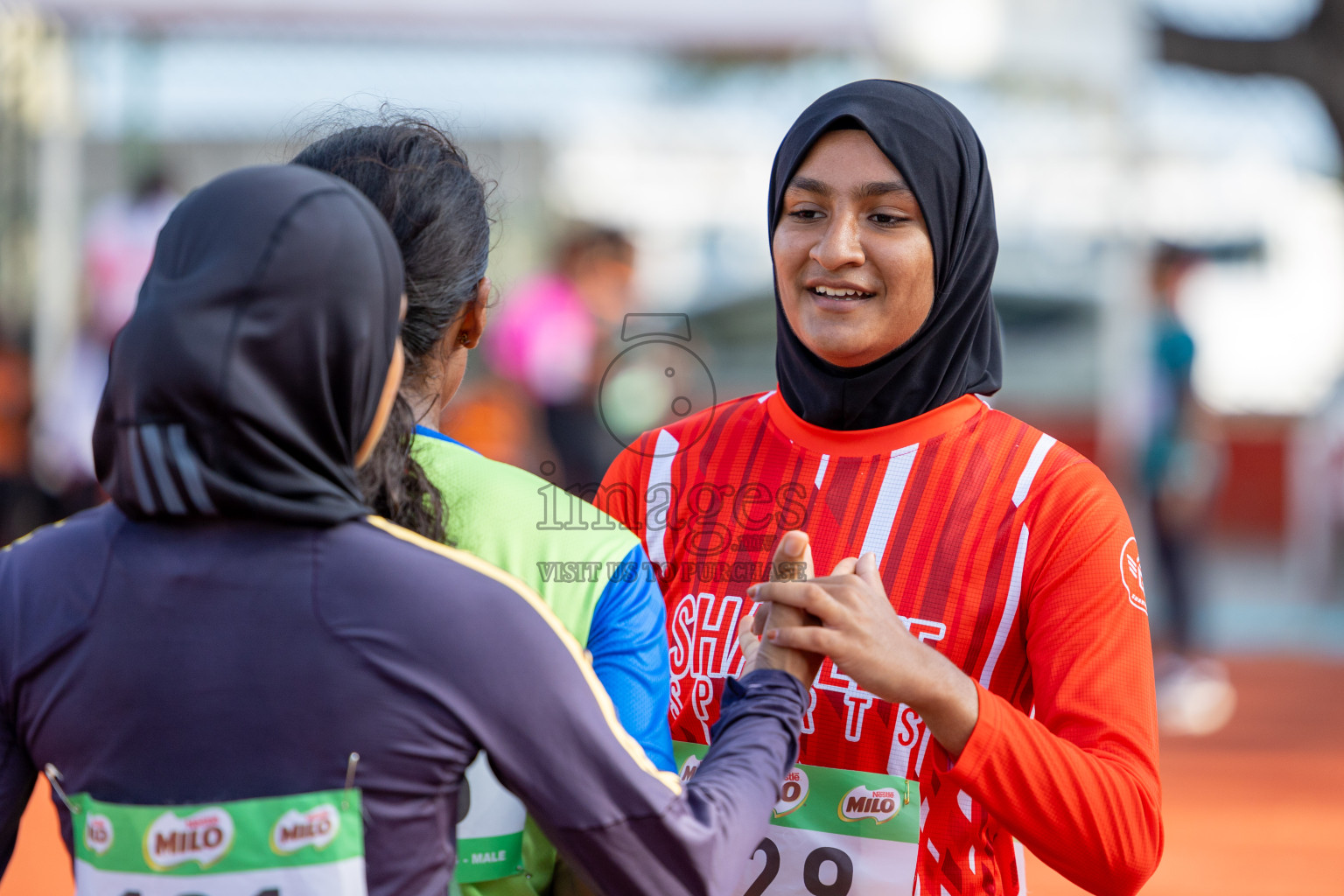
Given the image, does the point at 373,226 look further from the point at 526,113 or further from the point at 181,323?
the point at 526,113

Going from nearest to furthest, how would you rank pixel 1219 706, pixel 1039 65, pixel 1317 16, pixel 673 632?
pixel 673 632 → pixel 1219 706 → pixel 1039 65 → pixel 1317 16

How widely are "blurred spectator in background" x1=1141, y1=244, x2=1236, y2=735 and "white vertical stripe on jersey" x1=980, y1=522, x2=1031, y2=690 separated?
5653 millimetres

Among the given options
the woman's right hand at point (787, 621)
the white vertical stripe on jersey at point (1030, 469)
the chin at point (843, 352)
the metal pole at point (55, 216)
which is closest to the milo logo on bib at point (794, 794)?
the woman's right hand at point (787, 621)

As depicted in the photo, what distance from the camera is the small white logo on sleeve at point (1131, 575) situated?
1810 millimetres

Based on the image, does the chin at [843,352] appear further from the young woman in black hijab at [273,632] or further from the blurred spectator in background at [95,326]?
the blurred spectator in background at [95,326]

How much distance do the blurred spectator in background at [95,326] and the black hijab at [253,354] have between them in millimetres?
6914

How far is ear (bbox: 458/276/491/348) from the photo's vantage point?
1.76m

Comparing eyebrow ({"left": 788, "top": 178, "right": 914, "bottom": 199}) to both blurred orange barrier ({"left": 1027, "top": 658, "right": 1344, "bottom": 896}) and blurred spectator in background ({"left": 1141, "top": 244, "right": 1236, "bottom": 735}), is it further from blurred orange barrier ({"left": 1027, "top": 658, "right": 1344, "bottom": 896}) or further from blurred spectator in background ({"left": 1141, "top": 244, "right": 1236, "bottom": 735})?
blurred spectator in background ({"left": 1141, "top": 244, "right": 1236, "bottom": 735})

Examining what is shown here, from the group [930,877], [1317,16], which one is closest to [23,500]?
[930,877]

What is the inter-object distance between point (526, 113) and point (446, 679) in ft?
35.3

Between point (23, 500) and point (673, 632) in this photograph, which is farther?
point (23, 500)

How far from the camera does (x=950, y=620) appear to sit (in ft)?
6.16

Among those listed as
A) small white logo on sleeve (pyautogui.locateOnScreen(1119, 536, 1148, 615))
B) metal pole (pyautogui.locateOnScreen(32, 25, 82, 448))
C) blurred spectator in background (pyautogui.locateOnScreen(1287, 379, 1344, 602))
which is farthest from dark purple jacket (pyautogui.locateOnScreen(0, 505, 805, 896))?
blurred spectator in background (pyautogui.locateOnScreen(1287, 379, 1344, 602))

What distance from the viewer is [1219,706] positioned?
711cm
